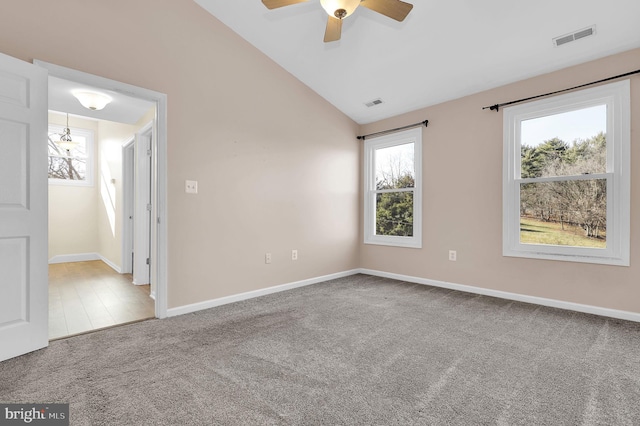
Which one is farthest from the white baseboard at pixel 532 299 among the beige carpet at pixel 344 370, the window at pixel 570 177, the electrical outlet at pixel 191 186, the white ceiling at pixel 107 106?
the white ceiling at pixel 107 106

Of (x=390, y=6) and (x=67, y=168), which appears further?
(x=67, y=168)

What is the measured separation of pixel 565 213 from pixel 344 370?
2936 mm

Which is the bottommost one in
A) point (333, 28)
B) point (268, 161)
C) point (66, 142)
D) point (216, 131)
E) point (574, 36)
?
point (268, 161)

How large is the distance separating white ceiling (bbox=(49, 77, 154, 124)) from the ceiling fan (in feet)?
6.35

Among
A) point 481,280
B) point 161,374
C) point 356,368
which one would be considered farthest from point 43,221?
point 481,280

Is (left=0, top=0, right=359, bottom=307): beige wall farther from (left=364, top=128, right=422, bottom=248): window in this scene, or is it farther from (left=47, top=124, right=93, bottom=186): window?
(left=47, top=124, right=93, bottom=186): window

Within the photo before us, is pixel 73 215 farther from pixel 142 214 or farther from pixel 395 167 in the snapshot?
pixel 395 167

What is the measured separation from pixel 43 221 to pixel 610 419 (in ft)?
11.8

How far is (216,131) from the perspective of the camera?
10.6ft

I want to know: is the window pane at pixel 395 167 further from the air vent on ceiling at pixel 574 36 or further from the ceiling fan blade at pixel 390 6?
the ceiling fan blade at pixel 390 6

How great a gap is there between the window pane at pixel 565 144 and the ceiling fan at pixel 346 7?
2154 millimetres

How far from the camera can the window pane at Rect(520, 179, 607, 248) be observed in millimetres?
3020

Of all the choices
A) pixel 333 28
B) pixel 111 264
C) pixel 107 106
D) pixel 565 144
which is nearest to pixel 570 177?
pixel 565 144

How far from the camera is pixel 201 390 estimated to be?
1.69 meters
